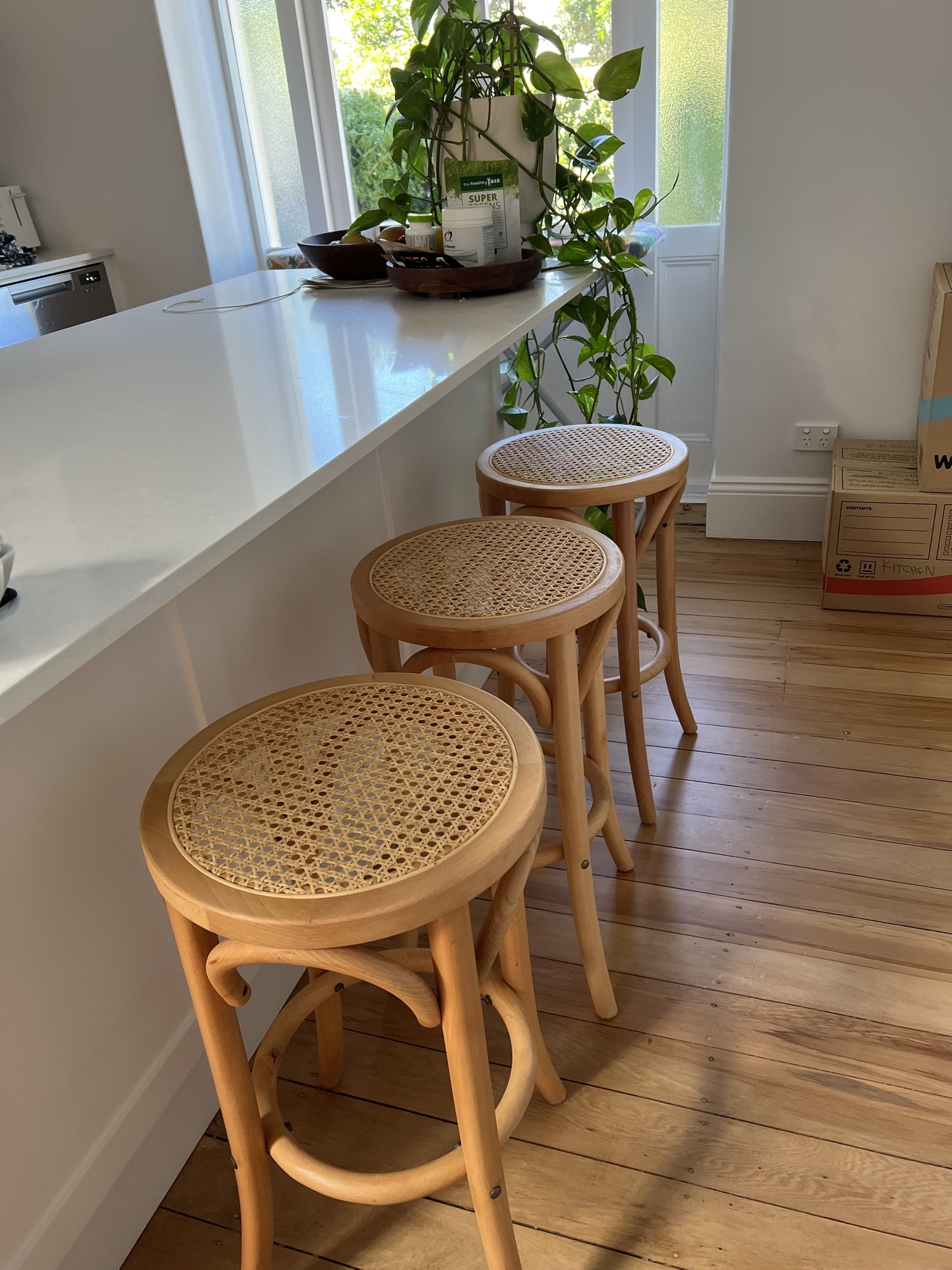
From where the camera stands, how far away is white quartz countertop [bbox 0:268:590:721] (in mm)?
749

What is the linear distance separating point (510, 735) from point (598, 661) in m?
0.45

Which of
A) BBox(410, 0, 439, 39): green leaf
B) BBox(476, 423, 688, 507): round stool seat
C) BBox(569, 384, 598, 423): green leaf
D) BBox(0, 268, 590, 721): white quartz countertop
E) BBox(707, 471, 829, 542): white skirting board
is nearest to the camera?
BBox(0, 268, 590, 721): white quartz countertop

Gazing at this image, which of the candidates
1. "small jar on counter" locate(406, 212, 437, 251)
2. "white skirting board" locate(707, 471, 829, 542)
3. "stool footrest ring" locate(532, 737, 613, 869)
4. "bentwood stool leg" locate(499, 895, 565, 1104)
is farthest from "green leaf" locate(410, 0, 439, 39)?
"bentwood stool leg" locate(499, 895, 565, 1104)

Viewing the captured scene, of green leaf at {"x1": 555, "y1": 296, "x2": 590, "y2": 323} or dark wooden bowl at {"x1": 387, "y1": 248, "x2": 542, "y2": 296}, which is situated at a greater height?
dark wooden bowl at {"x1": 387, "y1": 248, "x2": 542, "y2": 296}

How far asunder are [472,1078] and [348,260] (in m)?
1.73

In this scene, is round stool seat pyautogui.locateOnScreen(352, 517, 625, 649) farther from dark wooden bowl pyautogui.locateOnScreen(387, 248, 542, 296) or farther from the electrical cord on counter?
the electrical cord on counter

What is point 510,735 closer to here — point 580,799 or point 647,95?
point 580,799

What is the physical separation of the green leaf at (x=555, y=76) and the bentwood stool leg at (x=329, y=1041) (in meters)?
1.71

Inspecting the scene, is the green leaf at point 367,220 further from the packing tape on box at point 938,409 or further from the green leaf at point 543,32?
the packing tape on box at point 938,409

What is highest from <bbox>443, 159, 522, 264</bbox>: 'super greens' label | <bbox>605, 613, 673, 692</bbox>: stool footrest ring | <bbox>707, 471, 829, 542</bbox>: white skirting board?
<bbox>443, 159, 522, 264</bbox>: 'super greens' label

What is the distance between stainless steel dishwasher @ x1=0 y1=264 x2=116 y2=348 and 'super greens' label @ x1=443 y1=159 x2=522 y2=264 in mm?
1893

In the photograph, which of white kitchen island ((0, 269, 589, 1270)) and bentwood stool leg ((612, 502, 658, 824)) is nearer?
white kitchen island ((0, 269, 589, 1270))

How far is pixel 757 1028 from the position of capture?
141 centimetres

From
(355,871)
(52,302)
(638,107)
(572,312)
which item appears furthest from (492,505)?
(52,302)
